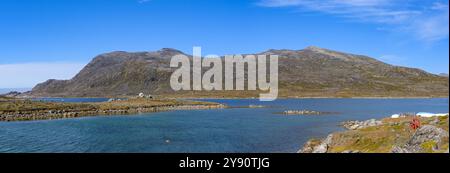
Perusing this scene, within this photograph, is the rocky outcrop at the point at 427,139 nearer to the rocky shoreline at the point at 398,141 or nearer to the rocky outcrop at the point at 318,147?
the rocky shoreline at the point at 398,141

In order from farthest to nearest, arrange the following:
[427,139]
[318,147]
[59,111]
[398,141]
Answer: [59,111] → [318,147] → [398,141] → [427,139]

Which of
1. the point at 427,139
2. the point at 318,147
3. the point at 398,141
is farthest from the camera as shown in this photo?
the point at 318,147

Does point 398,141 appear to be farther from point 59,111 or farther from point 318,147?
point 59,111

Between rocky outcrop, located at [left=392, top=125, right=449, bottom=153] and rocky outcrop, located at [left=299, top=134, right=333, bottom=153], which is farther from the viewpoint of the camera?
rocky outcrop, located at [left=299, top=134, right=333, bottom=153]

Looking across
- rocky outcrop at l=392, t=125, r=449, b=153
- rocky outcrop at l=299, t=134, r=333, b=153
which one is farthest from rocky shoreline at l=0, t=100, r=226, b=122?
rocky outcrop at l=392, t=125, r=449, b=153

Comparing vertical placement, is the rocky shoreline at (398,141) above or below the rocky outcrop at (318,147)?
above

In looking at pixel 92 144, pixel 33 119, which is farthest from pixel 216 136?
pixel 33 119

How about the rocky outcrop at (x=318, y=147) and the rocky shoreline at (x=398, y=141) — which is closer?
the rocky shoreline at (x=398, y=141)

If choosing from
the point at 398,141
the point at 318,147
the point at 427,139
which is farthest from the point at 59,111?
the point at 427,139

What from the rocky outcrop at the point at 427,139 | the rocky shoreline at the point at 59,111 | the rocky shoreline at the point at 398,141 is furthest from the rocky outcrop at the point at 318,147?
the rocky shoreline at the point at 59,111

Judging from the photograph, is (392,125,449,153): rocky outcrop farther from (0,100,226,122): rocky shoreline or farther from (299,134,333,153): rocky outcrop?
(0,100,226,122): rocky shoreline
